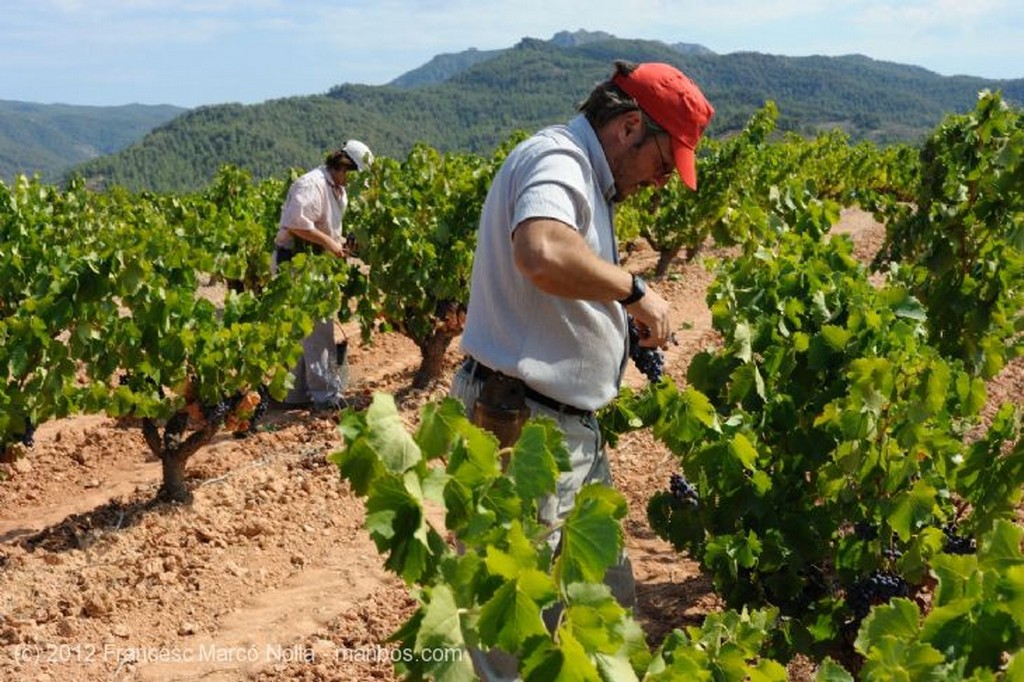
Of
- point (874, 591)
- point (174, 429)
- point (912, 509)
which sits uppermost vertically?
point (912, 509)

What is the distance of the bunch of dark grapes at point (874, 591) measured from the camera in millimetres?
2936

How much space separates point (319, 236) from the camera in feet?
20.7

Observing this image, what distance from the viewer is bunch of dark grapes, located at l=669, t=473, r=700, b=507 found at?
336 centimetres

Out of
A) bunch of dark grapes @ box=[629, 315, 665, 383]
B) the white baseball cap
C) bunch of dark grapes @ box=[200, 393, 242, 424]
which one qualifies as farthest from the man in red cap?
the white baseball cap

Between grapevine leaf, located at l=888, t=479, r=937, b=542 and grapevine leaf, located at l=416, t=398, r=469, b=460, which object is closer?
grapevine leaf, located at l=416, t=398, r=469, b=460

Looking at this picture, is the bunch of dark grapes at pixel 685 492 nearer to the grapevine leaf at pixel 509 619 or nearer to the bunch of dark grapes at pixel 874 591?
the bunch of dark grapes at pixel 874 591

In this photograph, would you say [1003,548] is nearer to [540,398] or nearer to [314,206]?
[540,398]

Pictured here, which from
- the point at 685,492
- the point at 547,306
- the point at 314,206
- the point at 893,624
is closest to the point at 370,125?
the point at 314,206

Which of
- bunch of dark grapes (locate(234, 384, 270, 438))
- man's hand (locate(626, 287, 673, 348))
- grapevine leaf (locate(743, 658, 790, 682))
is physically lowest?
bunch of dark grapes (locate(234, 384, 270, 438))

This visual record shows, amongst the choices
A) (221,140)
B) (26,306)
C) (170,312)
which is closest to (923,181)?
(170,312)

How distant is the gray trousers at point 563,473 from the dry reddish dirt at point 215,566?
46.6 inches

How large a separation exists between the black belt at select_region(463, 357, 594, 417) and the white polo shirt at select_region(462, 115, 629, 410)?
1.8 inches

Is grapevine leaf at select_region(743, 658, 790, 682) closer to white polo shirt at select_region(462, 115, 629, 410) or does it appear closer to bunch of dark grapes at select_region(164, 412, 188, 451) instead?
white polo shirt at select_region(462, 115, 629, 410)

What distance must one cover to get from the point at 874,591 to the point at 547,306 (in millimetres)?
1363
